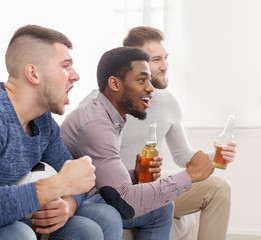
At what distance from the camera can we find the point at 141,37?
96.2 inches

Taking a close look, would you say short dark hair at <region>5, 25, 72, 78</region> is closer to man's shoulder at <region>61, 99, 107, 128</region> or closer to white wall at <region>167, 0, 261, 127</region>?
man's shoulder at <region>61, 99, 107, 128</region>

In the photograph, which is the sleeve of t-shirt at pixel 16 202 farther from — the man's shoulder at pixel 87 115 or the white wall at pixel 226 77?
the white wall at pixel 226 77

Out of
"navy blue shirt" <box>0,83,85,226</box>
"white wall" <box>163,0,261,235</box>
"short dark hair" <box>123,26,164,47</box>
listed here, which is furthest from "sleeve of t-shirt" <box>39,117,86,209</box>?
"white wall" <box>163,0,261,235</box>

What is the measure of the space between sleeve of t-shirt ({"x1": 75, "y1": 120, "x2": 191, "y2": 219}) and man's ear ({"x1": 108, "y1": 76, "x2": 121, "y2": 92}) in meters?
0.19

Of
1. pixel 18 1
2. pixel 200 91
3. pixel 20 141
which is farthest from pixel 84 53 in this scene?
pixel 20 141

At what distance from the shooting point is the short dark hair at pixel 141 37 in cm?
244

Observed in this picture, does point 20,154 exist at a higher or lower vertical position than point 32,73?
lower

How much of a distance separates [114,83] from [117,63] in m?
0.09

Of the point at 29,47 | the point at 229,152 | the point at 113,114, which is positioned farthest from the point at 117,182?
the point at 229,152

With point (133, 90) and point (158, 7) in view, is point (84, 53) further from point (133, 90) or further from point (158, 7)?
point (133, 90)

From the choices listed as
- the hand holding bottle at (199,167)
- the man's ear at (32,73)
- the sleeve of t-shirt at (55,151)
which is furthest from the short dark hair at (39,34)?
the hand holding bottle at (199,167)

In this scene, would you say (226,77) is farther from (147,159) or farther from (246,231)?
(147,159)

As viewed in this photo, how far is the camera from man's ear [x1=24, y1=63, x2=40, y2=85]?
1452 mm

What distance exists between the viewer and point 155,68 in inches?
93.9
